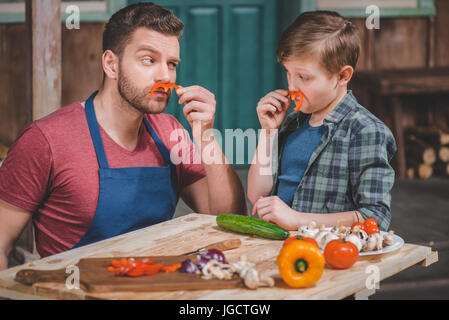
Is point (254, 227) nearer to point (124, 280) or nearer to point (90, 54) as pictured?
point (124, 280)

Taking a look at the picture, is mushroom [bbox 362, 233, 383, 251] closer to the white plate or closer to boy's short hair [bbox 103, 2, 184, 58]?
the white plate

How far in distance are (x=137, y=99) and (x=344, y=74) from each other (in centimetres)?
86

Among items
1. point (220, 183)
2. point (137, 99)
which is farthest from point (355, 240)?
point (137, 99)

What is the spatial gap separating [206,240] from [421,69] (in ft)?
18.2

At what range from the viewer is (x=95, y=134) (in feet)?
8.27

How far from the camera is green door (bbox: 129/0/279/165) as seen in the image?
6.54 meters

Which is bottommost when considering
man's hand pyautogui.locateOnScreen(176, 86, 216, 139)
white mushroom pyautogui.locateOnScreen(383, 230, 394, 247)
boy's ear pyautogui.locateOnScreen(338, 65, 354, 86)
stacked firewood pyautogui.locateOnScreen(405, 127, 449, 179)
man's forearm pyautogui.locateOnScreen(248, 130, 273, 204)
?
stacked firewood pyautogui.locateOnScreen(405, 127, 449, 179)

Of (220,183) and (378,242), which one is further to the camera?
(220,183)

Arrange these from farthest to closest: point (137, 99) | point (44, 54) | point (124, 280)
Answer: point (44, 54), point (137, 99), point (124, 280)

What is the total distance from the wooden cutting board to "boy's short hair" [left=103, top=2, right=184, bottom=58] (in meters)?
1.16

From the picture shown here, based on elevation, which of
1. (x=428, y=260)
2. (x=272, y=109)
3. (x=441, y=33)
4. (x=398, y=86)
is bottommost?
(x=428, y=260)

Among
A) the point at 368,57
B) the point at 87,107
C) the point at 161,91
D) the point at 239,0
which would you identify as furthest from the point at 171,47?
the point at 368,57

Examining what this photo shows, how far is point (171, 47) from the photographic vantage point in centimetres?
254

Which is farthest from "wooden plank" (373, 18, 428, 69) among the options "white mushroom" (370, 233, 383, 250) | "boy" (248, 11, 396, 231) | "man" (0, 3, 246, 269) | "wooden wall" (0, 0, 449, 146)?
"white mushroom" (370, 233, 383, 250)
